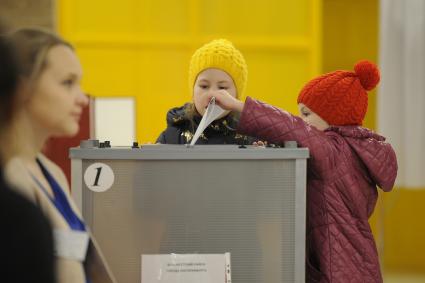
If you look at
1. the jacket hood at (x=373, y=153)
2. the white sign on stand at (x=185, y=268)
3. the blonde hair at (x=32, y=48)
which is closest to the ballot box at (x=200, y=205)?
the white sign on stand at (x=185, y=268)

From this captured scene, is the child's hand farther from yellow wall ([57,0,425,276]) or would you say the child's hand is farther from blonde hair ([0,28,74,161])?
yellow wall ([57,0,425,276])

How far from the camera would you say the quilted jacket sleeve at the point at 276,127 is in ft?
4.32

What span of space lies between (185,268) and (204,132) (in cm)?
56

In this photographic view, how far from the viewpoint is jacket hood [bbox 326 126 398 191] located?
1421 mm

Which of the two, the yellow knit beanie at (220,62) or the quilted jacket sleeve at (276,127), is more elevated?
the yellow knit beanie at (220,62)

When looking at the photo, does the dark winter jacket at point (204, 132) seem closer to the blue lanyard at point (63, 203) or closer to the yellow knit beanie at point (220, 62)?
the yellow knit beanie at point (220, 62)

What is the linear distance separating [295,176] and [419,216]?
10.5 ft

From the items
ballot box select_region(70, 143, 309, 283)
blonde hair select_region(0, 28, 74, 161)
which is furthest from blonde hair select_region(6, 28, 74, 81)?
ballot box select_region(70, 143, 309, 283)

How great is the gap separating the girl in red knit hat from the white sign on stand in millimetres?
254

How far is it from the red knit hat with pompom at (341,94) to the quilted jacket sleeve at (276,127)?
0.48 ft

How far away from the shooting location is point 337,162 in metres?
1.38

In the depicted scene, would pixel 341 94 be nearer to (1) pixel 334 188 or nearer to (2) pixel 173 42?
(1) pixel 334 188

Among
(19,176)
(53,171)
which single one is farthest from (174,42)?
(19,176)

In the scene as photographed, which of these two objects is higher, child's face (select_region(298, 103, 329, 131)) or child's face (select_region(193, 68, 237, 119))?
child's face (select_region(193, 68, 237, 119))
